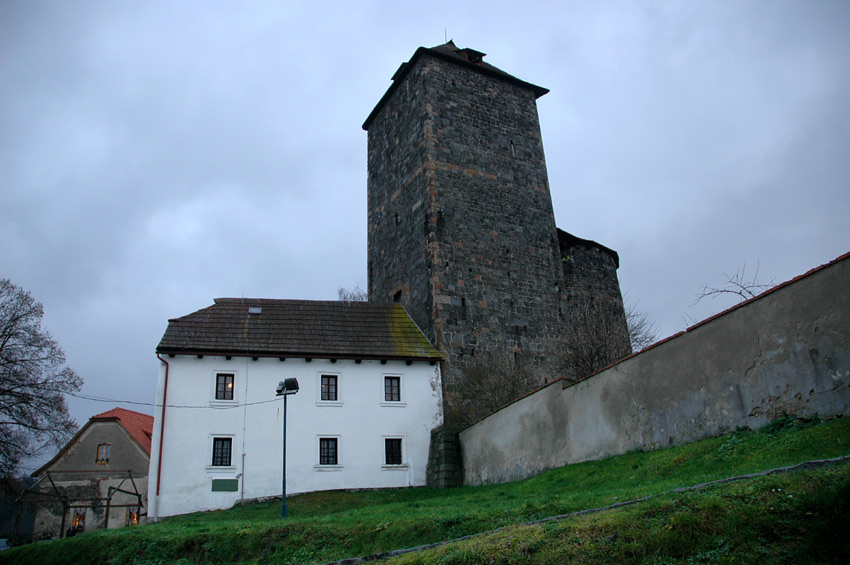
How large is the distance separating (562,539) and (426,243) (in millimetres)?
19082

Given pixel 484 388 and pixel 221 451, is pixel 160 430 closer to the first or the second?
pixel 221 451

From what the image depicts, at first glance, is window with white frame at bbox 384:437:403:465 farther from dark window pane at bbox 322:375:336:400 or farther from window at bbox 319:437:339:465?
dark window pane at bbox 322:375:336:400

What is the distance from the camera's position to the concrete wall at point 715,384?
9.52 metres

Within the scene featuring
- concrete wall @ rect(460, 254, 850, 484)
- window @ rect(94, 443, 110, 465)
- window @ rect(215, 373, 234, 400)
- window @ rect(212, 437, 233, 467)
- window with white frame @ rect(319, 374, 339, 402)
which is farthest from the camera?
window @ rect(94, 443, 110, 465)

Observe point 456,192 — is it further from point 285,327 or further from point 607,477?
point 607,477

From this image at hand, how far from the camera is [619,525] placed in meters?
6.83

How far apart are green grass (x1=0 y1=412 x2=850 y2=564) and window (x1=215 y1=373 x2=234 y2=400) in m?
6.76

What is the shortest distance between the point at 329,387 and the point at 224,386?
11.2 feet

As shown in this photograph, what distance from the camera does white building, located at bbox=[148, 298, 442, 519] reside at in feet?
67.2

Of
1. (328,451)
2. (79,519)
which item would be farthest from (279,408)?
(79,519)

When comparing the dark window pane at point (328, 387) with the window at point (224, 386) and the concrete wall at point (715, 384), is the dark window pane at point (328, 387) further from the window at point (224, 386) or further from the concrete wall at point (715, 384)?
the concrete wall at point (715, 384)

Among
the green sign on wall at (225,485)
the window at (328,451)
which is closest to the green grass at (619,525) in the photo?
the green sign on wall at (225,485)

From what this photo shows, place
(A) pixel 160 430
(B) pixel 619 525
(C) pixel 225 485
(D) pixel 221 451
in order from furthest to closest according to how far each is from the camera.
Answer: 1. (D) pixel 221 451
2. (A) pixel 160 430
3. (C) pixel 225 485
4. (B) pixel 619 525

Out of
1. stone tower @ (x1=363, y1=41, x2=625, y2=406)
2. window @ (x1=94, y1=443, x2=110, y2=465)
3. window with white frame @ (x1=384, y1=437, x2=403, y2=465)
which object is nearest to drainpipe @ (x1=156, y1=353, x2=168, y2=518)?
window with white frame @ (x1=384, y1=437, x2=403, y2=465)
